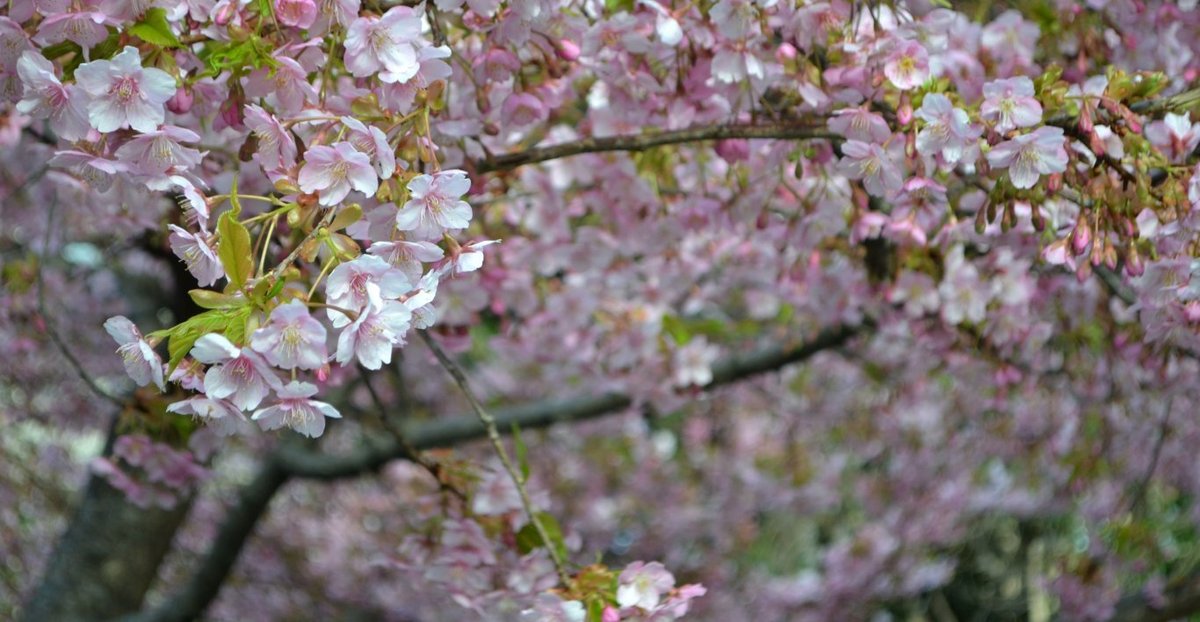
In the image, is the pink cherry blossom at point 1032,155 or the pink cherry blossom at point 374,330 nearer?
the pink cherry blossom at point 374,330

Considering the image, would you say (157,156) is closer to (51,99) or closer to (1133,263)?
(51,99)

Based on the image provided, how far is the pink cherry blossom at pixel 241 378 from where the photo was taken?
3.82 ft

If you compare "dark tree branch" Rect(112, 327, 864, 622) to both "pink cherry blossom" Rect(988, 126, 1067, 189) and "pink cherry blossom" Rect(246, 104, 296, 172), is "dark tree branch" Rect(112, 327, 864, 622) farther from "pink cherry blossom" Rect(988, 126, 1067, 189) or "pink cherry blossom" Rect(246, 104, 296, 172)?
"pink cherry blossom" Rect(246, 104, 296, 172)

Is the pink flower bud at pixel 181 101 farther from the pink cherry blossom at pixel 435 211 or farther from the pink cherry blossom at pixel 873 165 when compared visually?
the pink cherry blossom at pixel 873 165

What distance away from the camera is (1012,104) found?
1.50 m

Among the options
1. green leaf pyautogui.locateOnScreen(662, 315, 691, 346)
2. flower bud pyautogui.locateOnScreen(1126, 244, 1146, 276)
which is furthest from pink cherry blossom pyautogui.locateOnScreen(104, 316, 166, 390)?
green leaf pyautogui.locateOnScreen(662, 315, 691, 346)

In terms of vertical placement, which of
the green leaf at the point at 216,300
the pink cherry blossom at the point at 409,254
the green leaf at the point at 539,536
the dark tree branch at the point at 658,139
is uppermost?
the dark tree branch at the point at 658,139

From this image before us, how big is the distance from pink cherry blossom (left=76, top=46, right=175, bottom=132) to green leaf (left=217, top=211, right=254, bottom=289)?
0.22 meters

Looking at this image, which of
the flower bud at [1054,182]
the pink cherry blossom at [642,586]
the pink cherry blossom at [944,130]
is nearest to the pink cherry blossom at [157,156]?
the pink cherry blossom at [642,586]

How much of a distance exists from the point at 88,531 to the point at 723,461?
357cm

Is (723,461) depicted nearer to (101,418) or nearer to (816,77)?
(101,418)

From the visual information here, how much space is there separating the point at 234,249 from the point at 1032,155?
984mm

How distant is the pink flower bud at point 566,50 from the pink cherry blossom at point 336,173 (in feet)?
1.67

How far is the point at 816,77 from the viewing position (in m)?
1.90
